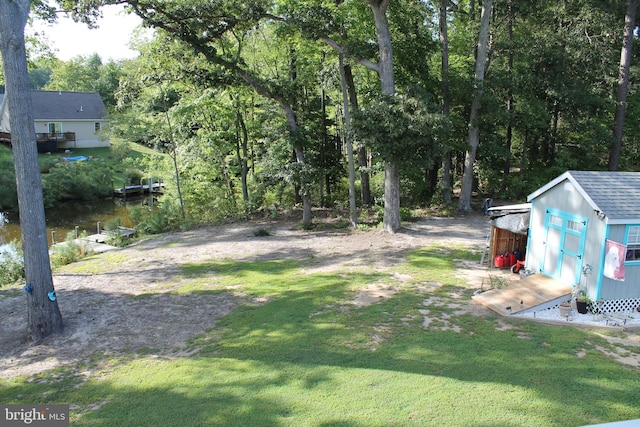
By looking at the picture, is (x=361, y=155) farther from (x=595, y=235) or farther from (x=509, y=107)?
(x=595, y=235)

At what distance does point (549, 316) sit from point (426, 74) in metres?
13.4

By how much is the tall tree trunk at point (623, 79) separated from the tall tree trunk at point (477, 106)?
5312 mm

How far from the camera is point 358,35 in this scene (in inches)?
711

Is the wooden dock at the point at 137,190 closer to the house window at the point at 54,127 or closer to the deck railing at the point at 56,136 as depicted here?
the deck railing at the point at 56,136

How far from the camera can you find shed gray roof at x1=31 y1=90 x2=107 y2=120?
40.2m

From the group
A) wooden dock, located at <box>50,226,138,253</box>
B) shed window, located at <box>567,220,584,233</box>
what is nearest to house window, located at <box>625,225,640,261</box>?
shed window, located at <box>567,220,584,233</box>

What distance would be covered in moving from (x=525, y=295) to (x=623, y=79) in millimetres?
14288

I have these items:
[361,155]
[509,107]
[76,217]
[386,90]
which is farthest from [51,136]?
[509,107]

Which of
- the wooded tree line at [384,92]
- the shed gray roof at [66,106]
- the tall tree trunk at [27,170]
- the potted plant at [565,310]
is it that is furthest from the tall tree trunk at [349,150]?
the shed gray roof at [66,106]

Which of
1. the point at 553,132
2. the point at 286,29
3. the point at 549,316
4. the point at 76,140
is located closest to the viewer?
the point at 549,316

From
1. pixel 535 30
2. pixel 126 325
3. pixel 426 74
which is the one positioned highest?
pixel 535 30

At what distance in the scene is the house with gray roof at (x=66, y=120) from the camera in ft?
130

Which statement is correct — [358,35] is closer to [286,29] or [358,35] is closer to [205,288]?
[286,29]

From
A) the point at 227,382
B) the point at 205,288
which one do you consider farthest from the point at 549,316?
the point at 205,288
